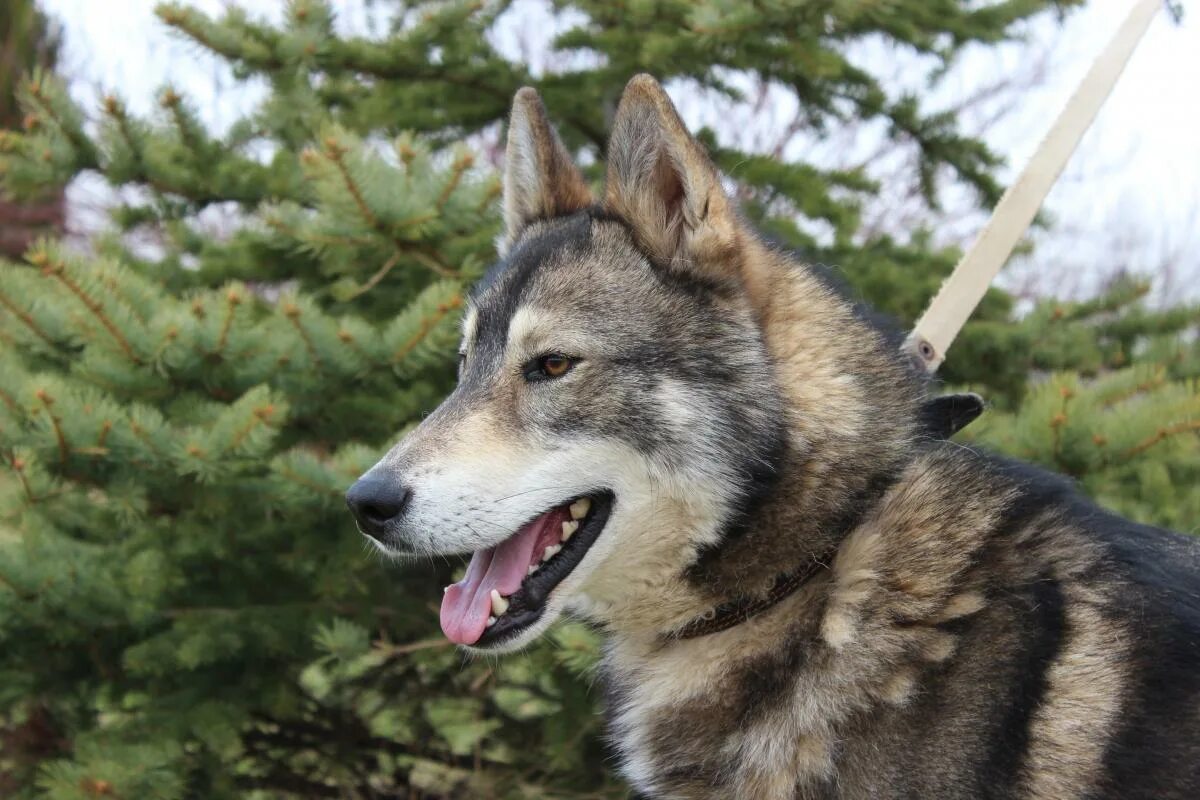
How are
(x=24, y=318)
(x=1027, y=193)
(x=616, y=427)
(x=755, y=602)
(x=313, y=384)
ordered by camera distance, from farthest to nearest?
1. (x=313, y=384)
2. (x=24, y=318)
3. (x=1027, y=193)
4. (x=616, y=427)
5. (x=755, y=602)

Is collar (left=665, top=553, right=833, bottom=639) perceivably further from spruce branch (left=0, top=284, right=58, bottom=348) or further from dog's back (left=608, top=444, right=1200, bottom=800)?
spruce branch (left=0, top=284, right=58, bottom=348)

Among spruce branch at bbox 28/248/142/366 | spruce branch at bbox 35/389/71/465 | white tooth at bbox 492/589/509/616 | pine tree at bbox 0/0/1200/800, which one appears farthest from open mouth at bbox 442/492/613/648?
spruce branch at bbox 28/248/142/366

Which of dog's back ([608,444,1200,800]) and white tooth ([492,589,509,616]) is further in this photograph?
white tooth ([492,589,509,616])

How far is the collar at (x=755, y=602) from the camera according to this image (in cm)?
224

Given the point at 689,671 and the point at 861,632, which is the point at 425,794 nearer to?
the point at 689,671

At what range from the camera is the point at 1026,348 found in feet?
16.2

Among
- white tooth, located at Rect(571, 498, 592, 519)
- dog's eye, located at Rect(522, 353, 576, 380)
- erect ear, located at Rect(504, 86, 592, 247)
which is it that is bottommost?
white tooth, located at Rect(571, 498, 592, 519)

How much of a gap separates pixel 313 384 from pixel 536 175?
42.7 inches

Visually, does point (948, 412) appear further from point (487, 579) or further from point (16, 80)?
point (16, 80)

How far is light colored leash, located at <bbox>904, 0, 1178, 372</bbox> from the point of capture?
279 centimetres

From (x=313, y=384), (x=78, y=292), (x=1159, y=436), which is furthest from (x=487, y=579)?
(x=1159, y=436)

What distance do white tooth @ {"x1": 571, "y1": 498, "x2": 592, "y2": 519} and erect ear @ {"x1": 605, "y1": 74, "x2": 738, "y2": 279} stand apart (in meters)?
0.61

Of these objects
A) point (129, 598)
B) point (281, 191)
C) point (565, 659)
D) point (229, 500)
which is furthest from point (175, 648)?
point (281, 191)

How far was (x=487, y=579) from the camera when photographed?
7.88 ft
